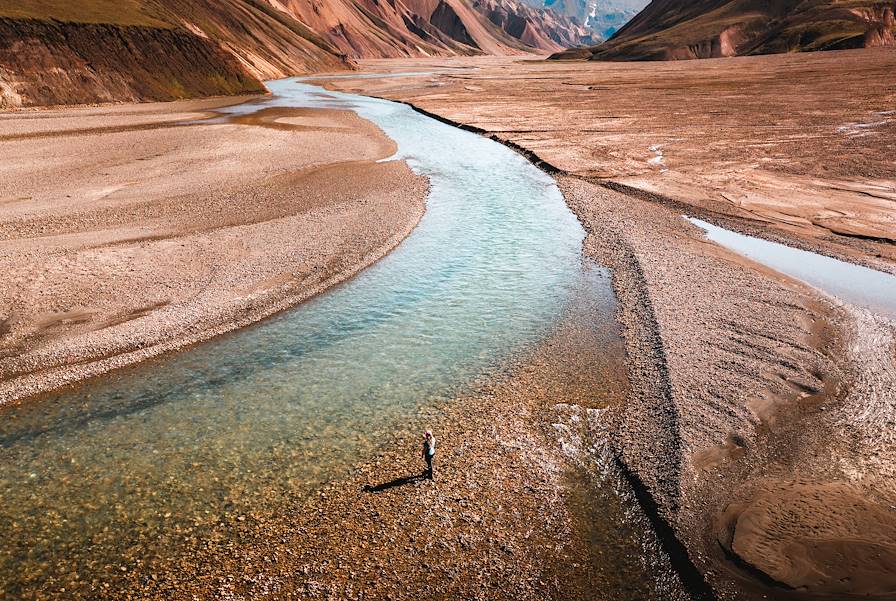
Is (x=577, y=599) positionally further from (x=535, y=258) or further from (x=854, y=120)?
(x=854, y=120)

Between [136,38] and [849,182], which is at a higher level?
[136,38]

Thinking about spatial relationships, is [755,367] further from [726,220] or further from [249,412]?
[726,220]

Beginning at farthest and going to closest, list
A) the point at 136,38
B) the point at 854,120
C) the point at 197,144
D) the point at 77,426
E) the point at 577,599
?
the point at 136,38
the point at 854,120
the point at 197,144
the point at 77,426
the point at 577,599

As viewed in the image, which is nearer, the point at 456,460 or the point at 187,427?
the point at 456,460

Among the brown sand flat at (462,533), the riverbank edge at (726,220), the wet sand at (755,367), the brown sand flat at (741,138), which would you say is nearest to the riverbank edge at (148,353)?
the brown sand flat at (462,533)

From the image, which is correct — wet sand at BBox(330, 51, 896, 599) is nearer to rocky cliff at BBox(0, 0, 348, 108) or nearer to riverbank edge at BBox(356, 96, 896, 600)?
riverbank edge at BBox(356, 96, 896, 600)

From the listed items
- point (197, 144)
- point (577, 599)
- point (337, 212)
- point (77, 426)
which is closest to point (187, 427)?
point (77, 426)
